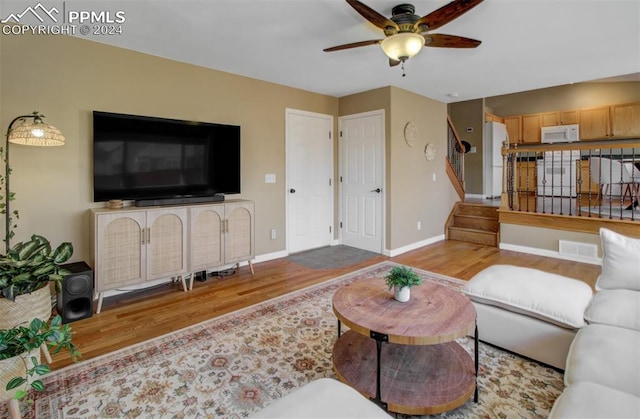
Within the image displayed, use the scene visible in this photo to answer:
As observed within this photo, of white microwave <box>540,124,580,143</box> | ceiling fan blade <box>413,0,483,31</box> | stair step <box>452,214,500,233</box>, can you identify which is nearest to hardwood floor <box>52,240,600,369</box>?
stair step <box>452,214,500,233</box>

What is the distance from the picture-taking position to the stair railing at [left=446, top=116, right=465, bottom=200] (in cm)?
604

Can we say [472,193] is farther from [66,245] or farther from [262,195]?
[66,245]

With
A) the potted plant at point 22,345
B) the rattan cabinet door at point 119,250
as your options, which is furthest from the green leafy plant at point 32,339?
the rattan cabinet door at point 119,250

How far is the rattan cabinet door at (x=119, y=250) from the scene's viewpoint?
2.79m

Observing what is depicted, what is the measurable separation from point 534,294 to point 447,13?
Result: 1.91 m

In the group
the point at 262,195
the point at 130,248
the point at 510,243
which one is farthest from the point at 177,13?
the point at 510,243

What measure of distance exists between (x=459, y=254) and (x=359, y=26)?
3.42m

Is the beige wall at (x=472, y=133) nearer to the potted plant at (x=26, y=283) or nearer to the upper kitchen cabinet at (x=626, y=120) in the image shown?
the upper kitchen cabinet at (x=626, y=120)

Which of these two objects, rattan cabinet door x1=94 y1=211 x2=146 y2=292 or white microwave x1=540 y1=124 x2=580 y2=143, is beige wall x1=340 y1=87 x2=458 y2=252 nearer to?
rattan cabinet door x1=94 y1=211 x2=146 y2=292

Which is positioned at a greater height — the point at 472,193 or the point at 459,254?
the point at 472,193

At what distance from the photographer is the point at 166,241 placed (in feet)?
10.5

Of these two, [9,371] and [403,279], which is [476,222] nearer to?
[403,279]

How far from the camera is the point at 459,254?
471 centimetres

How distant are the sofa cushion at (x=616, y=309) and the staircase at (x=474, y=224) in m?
3.39
